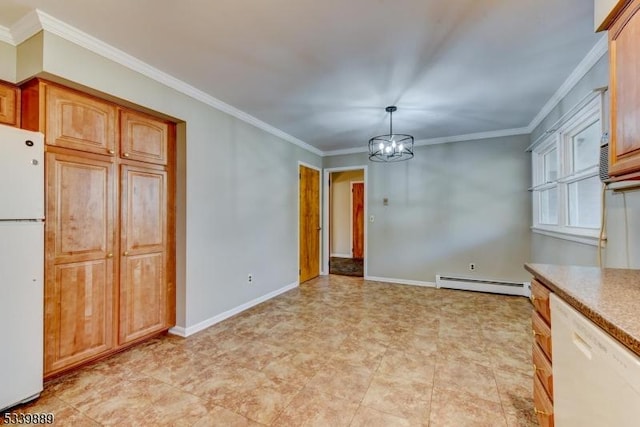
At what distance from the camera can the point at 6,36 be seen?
6.43ft

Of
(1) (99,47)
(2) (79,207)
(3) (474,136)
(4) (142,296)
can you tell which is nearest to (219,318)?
(4) (142,296)

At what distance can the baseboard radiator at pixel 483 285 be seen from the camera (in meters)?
4.11

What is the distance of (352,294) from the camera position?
425cm

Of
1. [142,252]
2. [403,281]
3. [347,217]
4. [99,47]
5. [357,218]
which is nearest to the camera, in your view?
[99,47]

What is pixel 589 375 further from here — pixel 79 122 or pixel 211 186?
pixel 79 122

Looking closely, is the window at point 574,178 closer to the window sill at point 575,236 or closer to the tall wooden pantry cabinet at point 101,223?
the window sill at point 575,236

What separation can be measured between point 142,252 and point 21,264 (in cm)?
89

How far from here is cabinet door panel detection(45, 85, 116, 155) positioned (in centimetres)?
200

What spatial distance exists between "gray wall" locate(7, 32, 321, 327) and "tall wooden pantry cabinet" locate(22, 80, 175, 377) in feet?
0.52

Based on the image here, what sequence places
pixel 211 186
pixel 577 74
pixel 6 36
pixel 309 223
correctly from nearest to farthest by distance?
pixel 6 36, pixel 577 74, pixel 211 186, pixel 309 223

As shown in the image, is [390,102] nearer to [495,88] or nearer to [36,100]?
Answer: [495,88]

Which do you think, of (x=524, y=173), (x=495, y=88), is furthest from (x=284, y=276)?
(x=524, y=173)

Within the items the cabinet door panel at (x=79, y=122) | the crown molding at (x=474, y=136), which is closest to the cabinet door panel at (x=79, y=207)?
the cabinet door panel at (x=79, y=122)

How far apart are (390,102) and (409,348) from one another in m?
2.53
